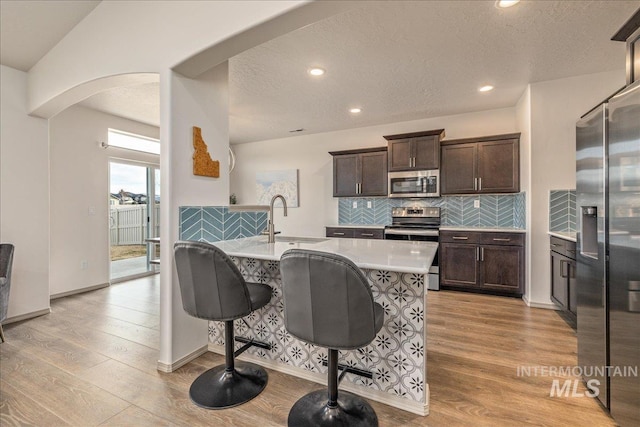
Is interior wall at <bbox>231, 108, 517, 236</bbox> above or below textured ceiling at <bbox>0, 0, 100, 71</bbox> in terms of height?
below

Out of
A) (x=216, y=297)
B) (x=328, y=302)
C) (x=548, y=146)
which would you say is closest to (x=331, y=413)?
(x=328, y=302)

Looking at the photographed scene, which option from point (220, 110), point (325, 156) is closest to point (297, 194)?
point (325, 156)

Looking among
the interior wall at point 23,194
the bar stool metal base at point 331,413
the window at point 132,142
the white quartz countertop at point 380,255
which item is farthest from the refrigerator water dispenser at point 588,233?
the window at point 132,142

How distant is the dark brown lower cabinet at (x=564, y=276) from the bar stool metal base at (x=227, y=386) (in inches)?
119

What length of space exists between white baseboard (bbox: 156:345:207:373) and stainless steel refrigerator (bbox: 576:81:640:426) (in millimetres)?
2769

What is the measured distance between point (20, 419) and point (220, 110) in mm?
2481

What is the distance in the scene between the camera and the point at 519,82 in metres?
3.49

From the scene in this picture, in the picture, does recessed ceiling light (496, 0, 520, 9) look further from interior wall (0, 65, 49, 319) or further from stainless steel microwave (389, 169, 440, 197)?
interior wall (0, 65, 49, 319)

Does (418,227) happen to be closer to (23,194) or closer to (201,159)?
(201,159)

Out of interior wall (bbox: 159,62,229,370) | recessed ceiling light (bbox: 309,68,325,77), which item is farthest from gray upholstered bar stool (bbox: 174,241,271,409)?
recessed ceiling light (bbox: 309,68,325,77)

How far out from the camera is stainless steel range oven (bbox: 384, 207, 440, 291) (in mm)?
4340

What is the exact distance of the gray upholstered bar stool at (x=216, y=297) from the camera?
175 centimetres

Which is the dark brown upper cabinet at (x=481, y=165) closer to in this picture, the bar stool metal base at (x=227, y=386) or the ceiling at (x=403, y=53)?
the ceiling at (x=403, y=53)

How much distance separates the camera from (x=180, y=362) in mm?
2273
